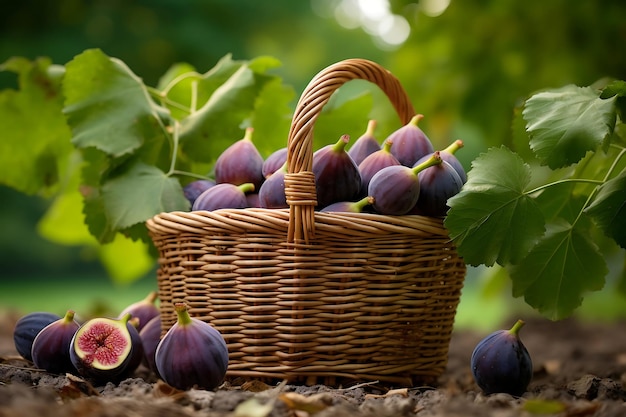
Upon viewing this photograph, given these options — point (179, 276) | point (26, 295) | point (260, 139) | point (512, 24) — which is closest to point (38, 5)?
point (26, 295)

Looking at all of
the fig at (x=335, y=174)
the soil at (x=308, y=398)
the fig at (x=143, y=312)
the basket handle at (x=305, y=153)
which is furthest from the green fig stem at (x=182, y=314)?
the fig at (x=143, y=312)

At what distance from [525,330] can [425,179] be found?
7.83 feet

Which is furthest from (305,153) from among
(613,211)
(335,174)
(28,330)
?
(28,330)

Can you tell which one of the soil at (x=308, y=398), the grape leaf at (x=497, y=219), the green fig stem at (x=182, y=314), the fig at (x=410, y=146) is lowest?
the soil at (x=308, y=398)

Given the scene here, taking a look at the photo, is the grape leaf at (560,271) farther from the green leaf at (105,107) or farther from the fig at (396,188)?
the green leaf at (105,107)

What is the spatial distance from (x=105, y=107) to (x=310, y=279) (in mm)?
737

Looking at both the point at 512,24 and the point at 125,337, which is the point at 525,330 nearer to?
the point at 512,24

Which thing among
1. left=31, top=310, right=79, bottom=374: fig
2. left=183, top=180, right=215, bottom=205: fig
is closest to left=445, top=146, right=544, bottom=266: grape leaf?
left=183, top=180, right=215, bottom=205: fig

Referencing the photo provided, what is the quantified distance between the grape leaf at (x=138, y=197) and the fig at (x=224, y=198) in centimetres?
13

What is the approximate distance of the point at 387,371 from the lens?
140 centimetres

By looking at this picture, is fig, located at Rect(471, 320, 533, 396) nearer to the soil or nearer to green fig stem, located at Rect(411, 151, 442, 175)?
the soil

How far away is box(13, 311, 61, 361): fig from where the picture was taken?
1483 millimetres

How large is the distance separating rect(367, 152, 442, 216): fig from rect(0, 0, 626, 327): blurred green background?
1.92ft

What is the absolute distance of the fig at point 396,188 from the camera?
1.32 m
